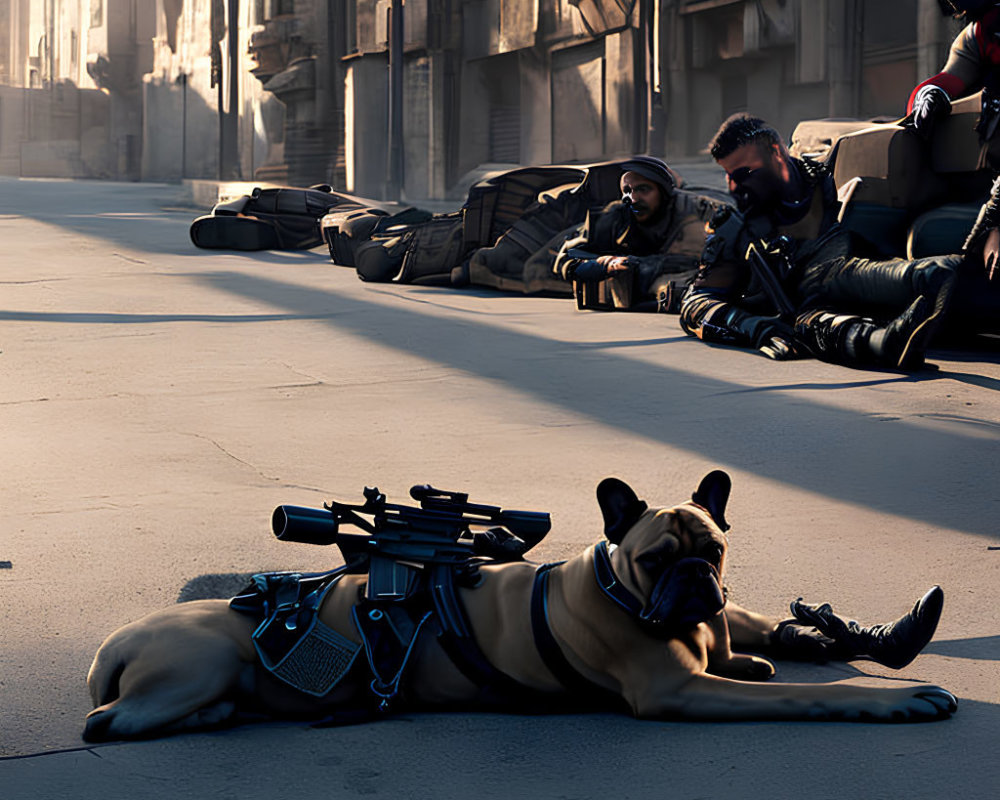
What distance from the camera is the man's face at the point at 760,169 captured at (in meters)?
8.31

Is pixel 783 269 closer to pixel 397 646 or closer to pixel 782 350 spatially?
pixel 782 350

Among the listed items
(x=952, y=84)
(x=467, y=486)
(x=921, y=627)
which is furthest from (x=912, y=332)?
(x=921, y=627)

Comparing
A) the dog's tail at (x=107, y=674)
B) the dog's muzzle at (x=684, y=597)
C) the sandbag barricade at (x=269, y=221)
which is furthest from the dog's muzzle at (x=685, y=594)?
the sandbag barricade at (x=269, y=221)

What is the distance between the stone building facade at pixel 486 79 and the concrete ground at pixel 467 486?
22.0 feet

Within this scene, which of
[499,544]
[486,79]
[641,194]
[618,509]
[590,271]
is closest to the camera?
[618,509]

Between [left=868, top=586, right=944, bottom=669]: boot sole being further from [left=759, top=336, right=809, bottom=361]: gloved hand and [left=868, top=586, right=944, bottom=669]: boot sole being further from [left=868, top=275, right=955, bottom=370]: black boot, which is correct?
[left=759, top=336, right=809, bottom=361]: gloved hand

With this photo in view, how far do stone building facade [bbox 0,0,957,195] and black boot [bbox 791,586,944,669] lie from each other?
11378mm

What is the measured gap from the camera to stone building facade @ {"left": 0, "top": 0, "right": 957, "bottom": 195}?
15227 millimetres

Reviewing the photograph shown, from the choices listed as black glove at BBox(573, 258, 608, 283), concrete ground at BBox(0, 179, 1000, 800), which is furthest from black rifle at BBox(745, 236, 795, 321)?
black glove at BBox(573, 258, 608, 283)

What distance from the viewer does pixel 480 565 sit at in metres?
2.94

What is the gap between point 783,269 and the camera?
827cm

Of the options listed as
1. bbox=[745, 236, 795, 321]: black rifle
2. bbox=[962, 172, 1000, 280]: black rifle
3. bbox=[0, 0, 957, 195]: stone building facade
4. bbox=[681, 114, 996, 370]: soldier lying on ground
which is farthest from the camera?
bbox=[0, 0, 957, 195]: stone building facade

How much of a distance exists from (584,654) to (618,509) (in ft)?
1.00

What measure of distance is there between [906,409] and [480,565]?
3.87 metres
